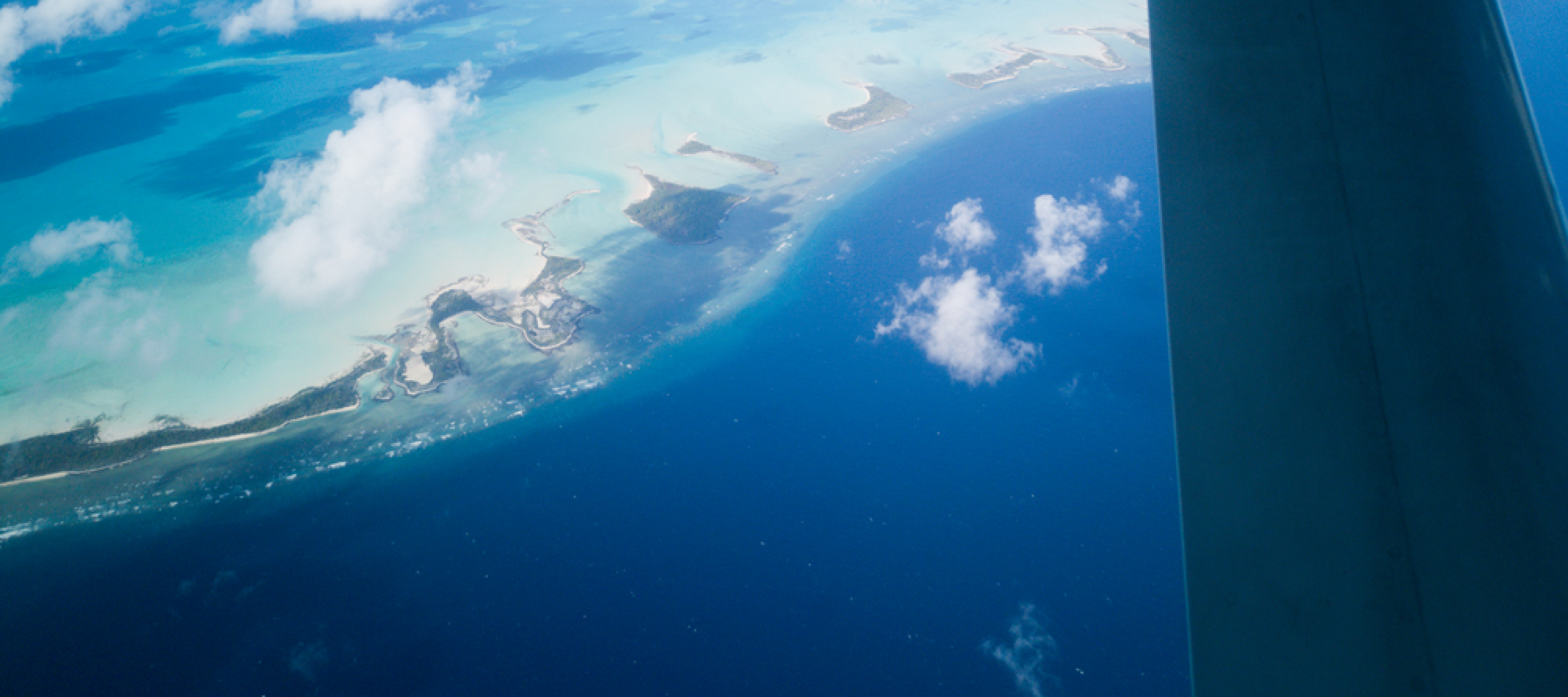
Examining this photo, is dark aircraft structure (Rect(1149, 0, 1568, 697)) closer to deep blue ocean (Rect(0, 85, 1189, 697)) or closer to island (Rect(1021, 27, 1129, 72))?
deep blue ocean (Rect(0, 85, 1189, 697))

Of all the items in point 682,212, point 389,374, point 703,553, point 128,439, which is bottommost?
point 703,553

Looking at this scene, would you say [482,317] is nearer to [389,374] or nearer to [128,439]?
[389,374]

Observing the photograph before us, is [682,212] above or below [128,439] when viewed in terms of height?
below

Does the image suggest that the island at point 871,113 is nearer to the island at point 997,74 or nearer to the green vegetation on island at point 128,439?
the island at point 997,74

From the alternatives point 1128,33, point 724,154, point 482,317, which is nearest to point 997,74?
point 1128,33

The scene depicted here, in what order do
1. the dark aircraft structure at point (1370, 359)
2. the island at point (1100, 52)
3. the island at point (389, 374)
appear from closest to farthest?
the dark aircraft structure at point (1370, 359) → the island at point (389, 374) → the island at point (1100, 52)

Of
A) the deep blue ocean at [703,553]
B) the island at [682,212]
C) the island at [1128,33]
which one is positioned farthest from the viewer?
the island at [1128,33]

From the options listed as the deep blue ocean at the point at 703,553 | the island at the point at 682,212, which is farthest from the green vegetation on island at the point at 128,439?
the island at the point at 682,212
